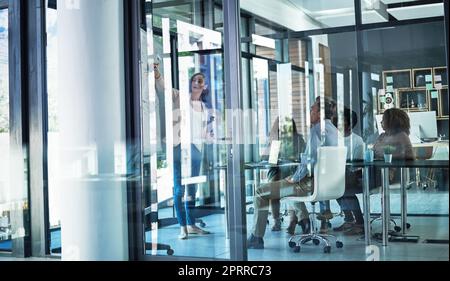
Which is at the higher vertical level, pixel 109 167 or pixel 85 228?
pixel 109 167

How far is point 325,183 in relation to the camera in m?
4.71

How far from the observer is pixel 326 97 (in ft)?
15.0

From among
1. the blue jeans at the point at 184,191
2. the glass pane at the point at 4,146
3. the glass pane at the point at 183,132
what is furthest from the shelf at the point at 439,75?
the glass pane at the point at 4,146

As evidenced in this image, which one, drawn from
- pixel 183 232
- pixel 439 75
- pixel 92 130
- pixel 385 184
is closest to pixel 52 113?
pixel 92 130

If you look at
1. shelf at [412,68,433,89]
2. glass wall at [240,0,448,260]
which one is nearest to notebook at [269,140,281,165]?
glass wall at [240,0,448,260]

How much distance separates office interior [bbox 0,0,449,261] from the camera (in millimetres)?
4469

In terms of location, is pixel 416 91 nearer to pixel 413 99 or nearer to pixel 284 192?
pixel 413 99

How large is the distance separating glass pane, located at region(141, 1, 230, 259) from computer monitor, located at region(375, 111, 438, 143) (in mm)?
1234

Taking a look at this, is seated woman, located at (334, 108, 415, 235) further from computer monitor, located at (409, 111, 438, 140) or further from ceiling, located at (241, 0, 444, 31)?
ceiling, located at (241, 0, 444, 31)

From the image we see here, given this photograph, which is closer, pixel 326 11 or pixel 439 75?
pixel 439 75

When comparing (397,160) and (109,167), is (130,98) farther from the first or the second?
(397,160)

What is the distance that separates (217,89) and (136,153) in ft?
2.74

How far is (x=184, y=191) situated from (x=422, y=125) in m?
1.78
